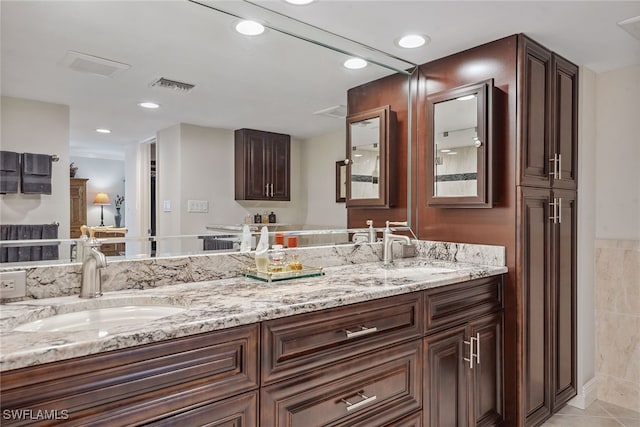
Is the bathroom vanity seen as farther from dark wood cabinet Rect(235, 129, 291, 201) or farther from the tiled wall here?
the tiled wall

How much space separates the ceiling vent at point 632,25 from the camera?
1954mm

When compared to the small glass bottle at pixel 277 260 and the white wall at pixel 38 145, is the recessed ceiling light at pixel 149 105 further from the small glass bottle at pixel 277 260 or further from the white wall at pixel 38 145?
the small glass bottle at pixel 277 260

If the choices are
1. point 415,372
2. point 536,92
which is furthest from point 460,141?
point 415,372

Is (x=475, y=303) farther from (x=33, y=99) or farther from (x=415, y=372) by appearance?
(x=33, y=99)

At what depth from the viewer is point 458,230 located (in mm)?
2410

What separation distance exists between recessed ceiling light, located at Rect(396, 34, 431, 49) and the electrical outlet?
2003 millimetres

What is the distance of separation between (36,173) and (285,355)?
3.50 ft

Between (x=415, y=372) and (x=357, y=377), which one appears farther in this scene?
(x=415, y=372)

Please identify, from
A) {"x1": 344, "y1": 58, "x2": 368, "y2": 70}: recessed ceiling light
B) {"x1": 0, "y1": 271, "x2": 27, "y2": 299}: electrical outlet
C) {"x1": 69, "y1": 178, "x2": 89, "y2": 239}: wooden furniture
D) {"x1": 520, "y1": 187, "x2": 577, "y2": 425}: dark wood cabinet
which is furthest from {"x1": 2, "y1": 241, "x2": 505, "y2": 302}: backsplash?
{"x1": 344, "y1": 58, "x2": 368, "y2": 70}: recessed ceiling light

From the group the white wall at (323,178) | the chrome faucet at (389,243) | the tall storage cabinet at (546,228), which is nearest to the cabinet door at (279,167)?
the white wall at (323,178)

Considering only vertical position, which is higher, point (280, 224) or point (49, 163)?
point (49, 163)

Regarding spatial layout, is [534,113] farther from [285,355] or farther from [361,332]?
[285,355]

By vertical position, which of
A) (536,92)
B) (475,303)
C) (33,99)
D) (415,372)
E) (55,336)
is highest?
(536,92)

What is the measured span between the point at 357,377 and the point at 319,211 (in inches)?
39.6
